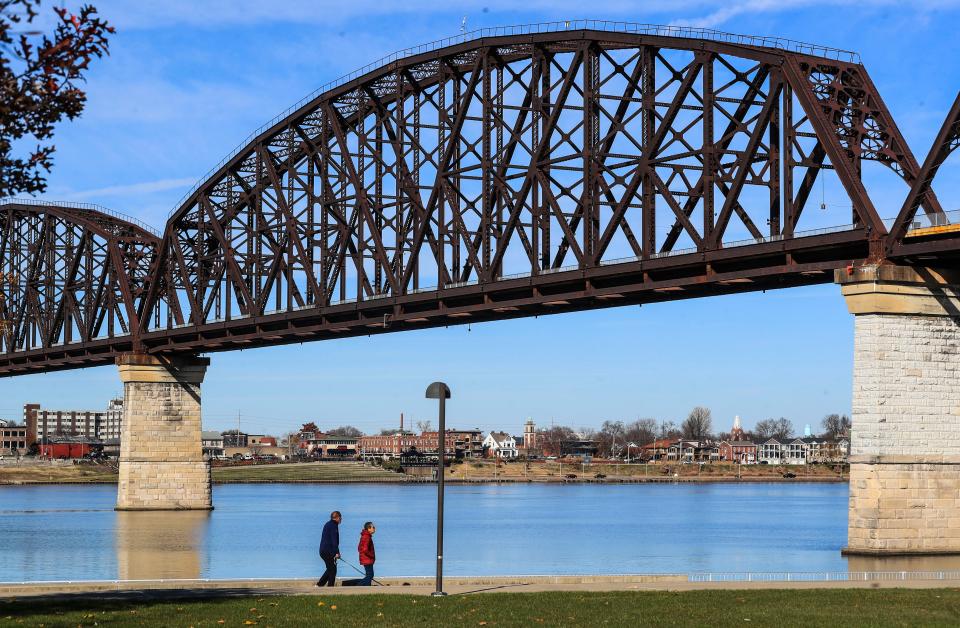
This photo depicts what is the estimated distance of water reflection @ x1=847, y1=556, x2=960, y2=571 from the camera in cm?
4654

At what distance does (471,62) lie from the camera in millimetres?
86312

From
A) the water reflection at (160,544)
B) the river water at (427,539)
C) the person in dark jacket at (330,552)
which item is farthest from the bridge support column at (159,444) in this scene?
the person in dark jacket at (330,552)

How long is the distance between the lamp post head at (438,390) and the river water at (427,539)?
19378 mm

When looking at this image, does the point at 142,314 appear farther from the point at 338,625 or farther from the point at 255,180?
the point at 338,625

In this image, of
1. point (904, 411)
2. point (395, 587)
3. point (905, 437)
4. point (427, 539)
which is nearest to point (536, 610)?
point (395, 587)

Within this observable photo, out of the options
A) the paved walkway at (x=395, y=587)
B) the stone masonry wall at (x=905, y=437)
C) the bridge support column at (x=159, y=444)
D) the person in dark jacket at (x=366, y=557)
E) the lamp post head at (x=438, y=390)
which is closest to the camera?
the paved walkway at (x=395, y=587)

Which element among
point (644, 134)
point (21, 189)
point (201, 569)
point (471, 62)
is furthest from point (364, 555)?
point (471, 62)

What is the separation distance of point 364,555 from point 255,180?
7749cm

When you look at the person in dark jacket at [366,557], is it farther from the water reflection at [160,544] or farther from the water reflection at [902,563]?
the water reflection at [902,563]

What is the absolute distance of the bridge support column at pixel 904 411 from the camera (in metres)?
→ 50.2

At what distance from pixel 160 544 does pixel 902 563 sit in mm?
38418

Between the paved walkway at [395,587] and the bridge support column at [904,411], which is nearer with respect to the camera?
the paved walkway at [395,587]

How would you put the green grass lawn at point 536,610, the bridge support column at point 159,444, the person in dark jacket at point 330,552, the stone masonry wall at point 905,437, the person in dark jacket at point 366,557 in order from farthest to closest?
the bridge support column at point 159,444
the stone masonry wall at point 905,437
the person in dark jacket at point 366,557
the person in dark jacket at point 330,552
the green grass lawn at point 536,610

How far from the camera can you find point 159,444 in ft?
343
